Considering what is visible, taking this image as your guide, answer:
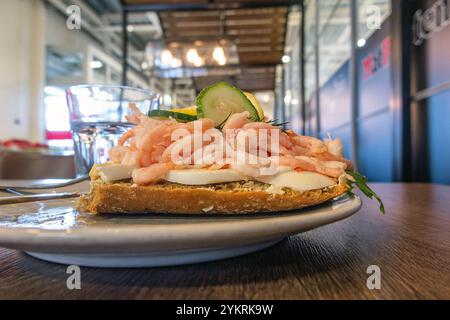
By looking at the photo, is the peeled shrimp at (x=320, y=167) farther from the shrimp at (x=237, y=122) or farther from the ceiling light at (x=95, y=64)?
the ceiling light at (x=95, y=64)

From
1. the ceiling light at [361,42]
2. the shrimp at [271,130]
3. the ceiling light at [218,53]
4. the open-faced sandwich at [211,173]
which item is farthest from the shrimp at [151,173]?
the ceiling light at [218,53]

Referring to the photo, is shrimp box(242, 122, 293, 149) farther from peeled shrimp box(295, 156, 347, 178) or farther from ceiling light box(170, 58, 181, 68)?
ceiling light box(170, 58, 181, 68)

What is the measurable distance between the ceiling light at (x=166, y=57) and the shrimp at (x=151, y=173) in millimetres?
3845

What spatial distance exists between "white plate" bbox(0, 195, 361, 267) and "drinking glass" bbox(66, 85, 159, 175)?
1.94 feet

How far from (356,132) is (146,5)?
2.33 metres

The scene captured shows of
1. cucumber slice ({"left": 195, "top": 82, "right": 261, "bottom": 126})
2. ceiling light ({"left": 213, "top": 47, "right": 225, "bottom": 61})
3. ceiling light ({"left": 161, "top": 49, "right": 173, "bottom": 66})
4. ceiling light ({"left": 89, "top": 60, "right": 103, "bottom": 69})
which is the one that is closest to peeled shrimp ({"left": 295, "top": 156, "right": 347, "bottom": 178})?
cucumber slice ({"left": 195, "top": 82, "right": 261, "bottom": 126})

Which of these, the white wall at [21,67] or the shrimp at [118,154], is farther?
the white wall at [21,67]

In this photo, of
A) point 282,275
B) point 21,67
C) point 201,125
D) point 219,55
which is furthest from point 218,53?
point 21,67

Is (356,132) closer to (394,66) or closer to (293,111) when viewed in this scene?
(394,66)

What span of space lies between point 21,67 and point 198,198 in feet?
22.4

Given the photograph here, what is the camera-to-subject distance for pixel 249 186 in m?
0.38

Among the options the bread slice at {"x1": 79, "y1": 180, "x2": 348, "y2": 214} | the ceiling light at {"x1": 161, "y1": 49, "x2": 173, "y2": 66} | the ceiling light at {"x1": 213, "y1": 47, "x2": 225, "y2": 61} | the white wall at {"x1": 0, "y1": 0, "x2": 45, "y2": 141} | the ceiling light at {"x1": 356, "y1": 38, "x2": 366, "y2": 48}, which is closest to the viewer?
the bread slice at {"x1": 79, "y1": 180, "x2": 348, "y2": 214}

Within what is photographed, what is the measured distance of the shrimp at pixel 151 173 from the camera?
38 cm

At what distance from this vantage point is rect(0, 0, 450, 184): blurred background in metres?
2.28
